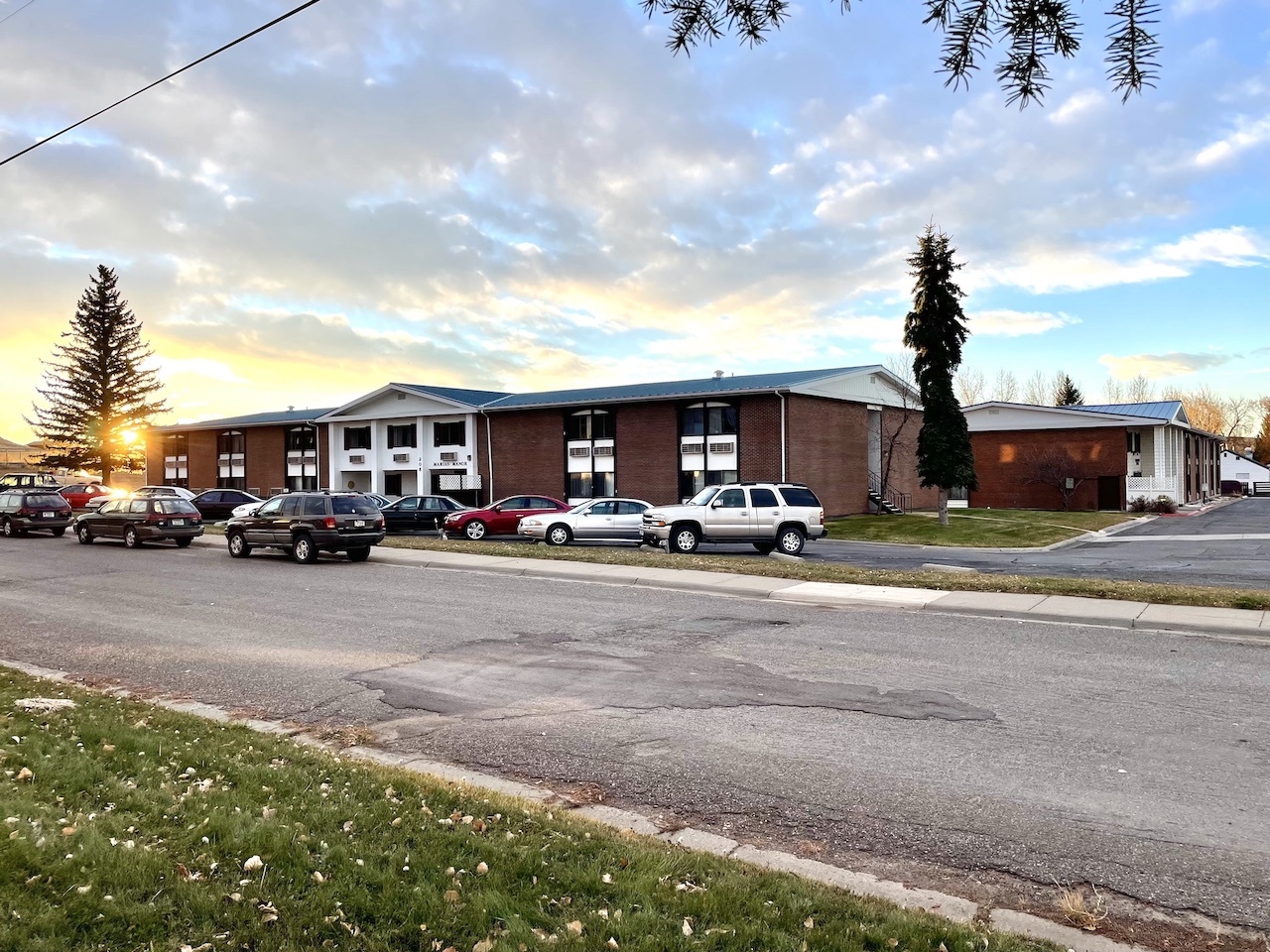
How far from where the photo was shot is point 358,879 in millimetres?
4199

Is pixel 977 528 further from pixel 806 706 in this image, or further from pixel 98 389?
pixel 98 389

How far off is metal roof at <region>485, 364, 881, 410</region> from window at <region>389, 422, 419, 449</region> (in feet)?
18.7

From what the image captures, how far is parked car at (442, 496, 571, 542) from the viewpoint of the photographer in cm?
3156

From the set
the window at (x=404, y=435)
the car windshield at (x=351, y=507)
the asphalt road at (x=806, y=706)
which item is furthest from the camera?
the window at (x=404, y=435)

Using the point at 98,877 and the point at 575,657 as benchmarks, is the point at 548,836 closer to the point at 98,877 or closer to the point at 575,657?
the point at 98,877

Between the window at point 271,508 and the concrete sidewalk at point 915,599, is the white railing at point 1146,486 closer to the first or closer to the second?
the concrete sidewalk at point 915,599

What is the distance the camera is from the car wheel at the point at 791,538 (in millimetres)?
24406

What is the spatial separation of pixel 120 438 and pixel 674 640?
79397 mm

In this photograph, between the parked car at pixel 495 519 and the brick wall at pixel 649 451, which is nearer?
the parked car at pixel 495 519

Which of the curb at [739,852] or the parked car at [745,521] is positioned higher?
the parked car at [745,521]

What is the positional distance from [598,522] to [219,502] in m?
23.6

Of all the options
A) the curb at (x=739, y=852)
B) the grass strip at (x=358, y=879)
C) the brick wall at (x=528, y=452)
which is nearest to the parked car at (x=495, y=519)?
the brick wall at (x=528, y=452)

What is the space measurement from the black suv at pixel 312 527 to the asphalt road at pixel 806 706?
6.83m


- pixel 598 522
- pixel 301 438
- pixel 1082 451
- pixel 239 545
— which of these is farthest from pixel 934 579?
pixel 301 438
